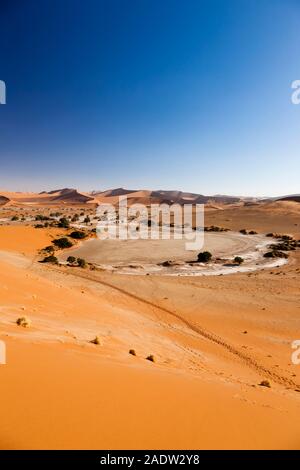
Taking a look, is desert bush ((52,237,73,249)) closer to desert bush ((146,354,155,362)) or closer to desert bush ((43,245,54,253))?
desert bush ((43,245,54,253))

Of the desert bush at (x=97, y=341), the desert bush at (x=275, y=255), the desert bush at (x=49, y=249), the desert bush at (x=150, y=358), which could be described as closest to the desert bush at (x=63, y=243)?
the desert bush at (x=49, y=249)

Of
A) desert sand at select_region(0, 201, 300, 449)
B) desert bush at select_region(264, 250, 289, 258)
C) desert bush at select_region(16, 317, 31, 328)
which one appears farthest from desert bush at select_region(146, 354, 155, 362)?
desert bush at select_region(264, 250, 289, 258)

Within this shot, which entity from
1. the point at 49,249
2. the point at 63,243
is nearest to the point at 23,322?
the point at 49,249

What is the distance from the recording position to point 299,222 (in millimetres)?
60719

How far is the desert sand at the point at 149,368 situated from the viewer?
13.8ft

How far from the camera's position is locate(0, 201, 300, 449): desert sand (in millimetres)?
4191

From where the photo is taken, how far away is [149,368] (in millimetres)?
7387

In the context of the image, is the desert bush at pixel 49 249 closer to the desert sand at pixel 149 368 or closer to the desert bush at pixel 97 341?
the desert sand at pixel 149 368

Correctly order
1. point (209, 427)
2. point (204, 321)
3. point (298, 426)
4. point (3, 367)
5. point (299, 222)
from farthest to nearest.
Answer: point (299, 222), point (204, 321), point (3, 367), point (298, 426), point (209, 427)

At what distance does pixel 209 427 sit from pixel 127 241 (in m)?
36.1

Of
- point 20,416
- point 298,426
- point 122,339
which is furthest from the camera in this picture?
point 122,339

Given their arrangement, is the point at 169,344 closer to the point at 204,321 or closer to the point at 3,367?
the point at 204,321

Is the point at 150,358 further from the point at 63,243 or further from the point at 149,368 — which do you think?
the point at 63,243
